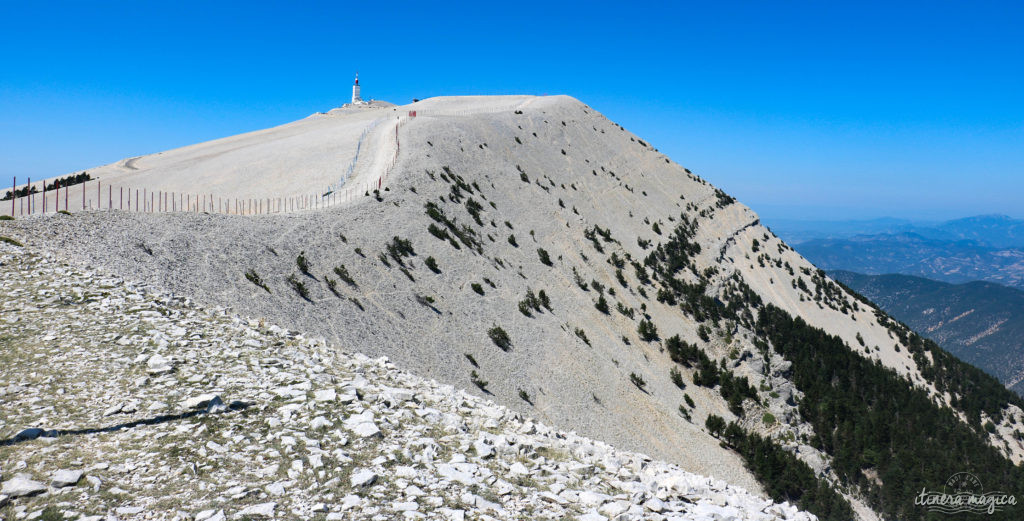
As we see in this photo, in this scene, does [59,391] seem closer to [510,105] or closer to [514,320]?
[514,320]

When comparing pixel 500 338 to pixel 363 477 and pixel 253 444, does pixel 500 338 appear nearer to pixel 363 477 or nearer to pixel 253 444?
pixel 253 444

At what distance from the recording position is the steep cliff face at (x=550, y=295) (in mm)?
20031

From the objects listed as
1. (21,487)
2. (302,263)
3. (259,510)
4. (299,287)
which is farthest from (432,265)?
(21,487)

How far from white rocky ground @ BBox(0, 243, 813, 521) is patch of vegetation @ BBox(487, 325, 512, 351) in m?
13.0

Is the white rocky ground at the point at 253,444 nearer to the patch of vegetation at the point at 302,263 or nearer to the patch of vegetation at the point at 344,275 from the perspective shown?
the patch of vegetation at the point at 302,263

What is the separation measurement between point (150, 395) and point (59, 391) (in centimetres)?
131

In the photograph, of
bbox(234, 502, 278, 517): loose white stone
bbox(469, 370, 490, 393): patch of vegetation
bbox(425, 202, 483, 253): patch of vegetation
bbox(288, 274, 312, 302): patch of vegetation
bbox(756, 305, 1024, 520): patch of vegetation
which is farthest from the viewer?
bbox(425, 202, 483, 253): patch of vegetation

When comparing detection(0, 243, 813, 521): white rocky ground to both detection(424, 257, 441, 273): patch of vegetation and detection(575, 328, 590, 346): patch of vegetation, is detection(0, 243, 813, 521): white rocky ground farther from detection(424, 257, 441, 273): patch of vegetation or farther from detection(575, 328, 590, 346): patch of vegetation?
detection(575, 328, 590, 346): patch of vegetation

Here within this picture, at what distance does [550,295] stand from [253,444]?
87.7 ft

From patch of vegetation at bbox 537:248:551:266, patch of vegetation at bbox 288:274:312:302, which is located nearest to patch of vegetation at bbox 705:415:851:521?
patch of vegetation at bbox 537:248:551:266

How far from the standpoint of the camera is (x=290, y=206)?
3312cm

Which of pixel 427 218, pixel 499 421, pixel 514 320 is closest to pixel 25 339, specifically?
pixel 499 421

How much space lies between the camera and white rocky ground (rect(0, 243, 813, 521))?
6.32 m

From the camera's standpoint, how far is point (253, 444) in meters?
7.55
